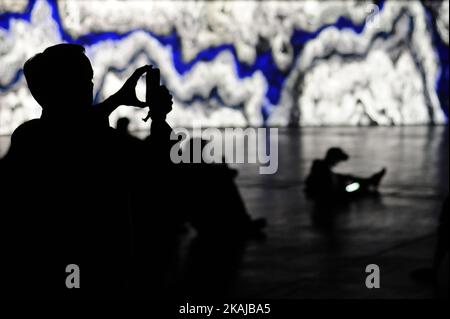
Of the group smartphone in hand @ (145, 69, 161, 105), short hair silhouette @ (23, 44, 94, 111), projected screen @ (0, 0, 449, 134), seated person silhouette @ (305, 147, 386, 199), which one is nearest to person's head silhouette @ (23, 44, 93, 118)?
short hair silhouette @ (23, 44, 94, 111)

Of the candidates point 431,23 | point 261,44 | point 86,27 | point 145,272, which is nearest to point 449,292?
point 145,272

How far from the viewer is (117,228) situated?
1.65 m

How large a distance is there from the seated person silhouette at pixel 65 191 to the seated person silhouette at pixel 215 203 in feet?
11.4

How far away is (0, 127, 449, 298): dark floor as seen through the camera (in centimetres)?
400

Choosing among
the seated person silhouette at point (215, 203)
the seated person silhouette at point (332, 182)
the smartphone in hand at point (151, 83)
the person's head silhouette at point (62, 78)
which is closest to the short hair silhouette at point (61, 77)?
the person's head silhouette at point (62, 78)

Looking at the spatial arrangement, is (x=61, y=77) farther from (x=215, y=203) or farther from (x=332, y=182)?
(x=332, y=182)

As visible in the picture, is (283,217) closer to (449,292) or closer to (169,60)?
(449,292)

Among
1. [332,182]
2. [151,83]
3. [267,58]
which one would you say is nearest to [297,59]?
[267,58]

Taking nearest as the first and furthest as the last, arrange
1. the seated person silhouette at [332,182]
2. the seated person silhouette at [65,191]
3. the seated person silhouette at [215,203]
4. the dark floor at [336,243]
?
1. the seated person silhouette at [65,191]
2. the dark floor at [336,243]
3. the seated person silhouette at [215,203]
4. the seated person silhouette at [332,182]

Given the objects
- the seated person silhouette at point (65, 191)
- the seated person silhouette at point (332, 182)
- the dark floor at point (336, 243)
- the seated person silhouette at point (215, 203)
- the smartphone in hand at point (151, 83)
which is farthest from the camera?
the seated person silhouette at point (332, 182)

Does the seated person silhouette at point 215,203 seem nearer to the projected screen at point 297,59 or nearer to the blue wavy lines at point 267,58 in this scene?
the blue wavy lines at point 267,58

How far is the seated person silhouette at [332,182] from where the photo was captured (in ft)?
25.4

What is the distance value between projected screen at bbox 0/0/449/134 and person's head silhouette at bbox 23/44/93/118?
74.2 ft

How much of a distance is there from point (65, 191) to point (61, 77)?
10.6 inches
